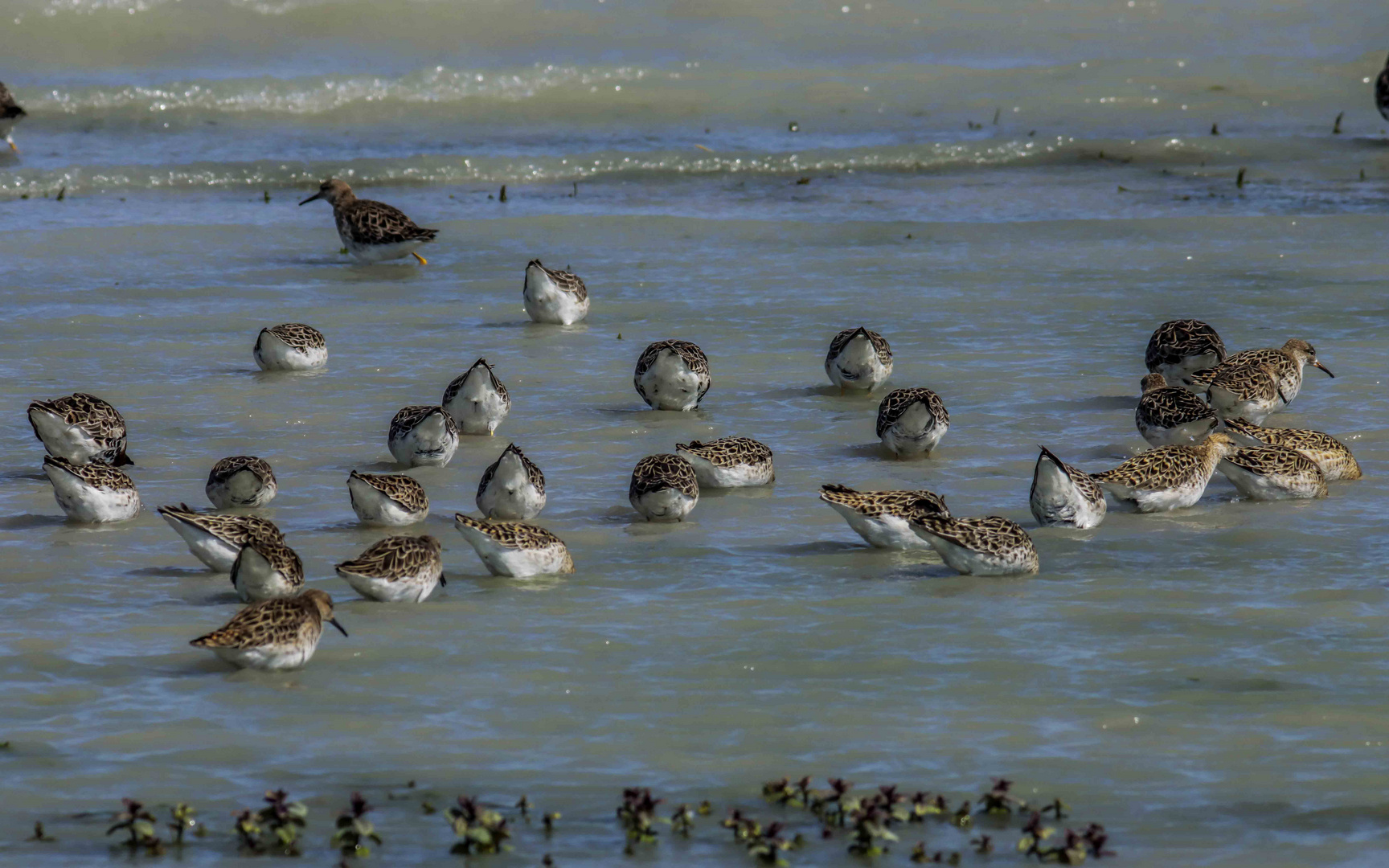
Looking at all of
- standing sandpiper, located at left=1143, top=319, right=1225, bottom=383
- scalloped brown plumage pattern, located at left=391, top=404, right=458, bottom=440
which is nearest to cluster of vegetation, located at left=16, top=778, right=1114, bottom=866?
scalloped brown plumage pattern, located at left=391, top=404, right=458, bottom=440

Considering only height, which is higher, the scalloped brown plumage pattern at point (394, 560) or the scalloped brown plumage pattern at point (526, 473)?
the scalloped brown plumage pattern at point (526, 473)

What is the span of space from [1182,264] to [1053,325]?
10.6 feet

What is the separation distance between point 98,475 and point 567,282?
6089mm

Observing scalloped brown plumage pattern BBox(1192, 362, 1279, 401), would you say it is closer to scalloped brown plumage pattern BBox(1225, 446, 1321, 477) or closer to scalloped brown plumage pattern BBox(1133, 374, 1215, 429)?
scalloped brown plumage pattern BBox(1133, 374, 1215, 429)

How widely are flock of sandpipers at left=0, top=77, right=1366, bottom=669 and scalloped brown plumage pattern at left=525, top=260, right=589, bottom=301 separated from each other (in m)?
2.20

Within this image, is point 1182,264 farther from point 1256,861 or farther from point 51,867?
point 51,867

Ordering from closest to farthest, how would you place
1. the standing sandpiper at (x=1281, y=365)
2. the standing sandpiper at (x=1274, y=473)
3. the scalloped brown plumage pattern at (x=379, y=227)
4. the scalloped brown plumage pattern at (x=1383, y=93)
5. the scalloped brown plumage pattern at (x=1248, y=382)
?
the standing sandpiper at (x=1274, y=473), the scalloped brown plumage pattern at (x=1248, y=382), the standing sandpiper at (x=1281, y=365), the scalloped brown plumage pattern at (x=379, y=227), the scalloped brown plumage pattern at (x=1383, y=93)

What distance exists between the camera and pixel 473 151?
2592 cm

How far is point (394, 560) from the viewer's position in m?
8.08

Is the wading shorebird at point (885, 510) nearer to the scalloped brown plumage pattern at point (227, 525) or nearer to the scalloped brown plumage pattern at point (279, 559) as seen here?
the scalloped brown plumage pattern at point (279, 559)

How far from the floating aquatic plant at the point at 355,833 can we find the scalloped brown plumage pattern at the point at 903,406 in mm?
5655

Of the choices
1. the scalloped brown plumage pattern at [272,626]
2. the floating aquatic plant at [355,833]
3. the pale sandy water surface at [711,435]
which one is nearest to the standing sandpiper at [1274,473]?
the pale sandy water surface at [711,435]

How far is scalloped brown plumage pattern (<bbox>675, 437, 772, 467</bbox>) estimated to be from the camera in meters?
10.1

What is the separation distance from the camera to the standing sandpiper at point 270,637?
23.2 feet
